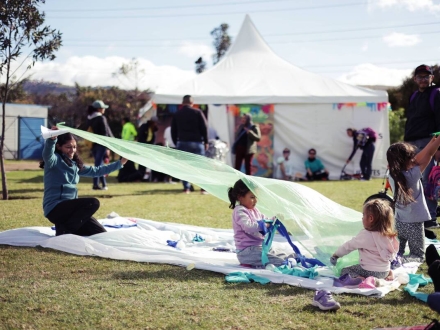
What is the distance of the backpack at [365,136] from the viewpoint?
15.7 metres

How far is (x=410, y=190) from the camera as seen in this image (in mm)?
5395

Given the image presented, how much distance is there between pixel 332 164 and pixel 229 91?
363 centimetres

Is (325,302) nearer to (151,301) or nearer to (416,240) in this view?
(151,301)

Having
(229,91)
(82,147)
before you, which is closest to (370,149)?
(229,91)

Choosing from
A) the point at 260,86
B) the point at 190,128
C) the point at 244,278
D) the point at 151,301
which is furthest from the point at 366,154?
the point at 151,301

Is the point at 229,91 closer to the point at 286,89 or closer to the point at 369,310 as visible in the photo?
the point at 286,89

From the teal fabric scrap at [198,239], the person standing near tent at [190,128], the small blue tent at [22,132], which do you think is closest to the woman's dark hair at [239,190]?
the teal fabric scrap at [198,239]

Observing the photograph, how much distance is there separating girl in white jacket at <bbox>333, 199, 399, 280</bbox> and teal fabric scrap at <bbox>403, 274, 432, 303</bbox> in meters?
0.17

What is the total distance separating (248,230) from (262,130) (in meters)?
11.2

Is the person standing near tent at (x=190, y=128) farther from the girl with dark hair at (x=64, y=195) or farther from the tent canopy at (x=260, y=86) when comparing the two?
the girl with dark hair at (x=64, y=195)

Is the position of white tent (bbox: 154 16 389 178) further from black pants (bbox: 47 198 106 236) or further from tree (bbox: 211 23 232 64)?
tree (bbox: 211 23 232 64)

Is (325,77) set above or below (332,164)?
above

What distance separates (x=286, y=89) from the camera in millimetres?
16406

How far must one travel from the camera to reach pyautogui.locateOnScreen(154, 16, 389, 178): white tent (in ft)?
52.4
